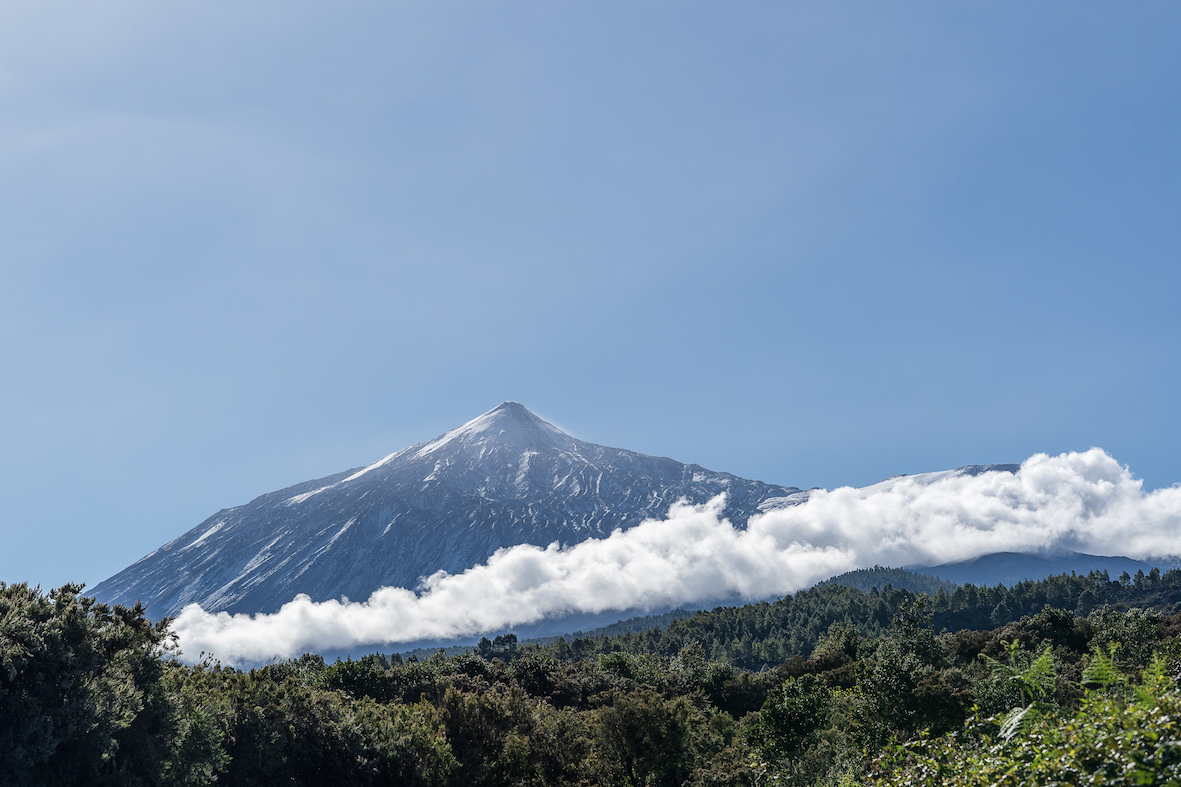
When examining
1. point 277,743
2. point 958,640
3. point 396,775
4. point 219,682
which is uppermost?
point 219,682

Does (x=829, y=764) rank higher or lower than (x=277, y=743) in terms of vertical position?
lower

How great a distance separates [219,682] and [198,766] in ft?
27.5

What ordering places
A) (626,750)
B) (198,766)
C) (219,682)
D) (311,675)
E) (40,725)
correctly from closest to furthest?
(40,725) < (198,766) < (219,682) < (626,750) < (311,675)

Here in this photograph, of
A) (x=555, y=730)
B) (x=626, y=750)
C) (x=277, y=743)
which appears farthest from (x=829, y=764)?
(x=277, y=743)

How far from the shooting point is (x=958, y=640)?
295ft

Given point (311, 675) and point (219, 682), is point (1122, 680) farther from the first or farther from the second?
point (311, 675)

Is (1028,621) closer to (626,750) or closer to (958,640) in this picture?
(958,640)

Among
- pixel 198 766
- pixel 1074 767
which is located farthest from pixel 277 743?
pixel 1074 767

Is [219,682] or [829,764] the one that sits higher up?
[219,682]

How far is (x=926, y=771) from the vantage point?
32.8ft

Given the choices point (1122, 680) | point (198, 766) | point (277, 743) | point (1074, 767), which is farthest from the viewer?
point (277, 743)

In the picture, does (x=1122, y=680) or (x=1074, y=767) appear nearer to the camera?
(x=1074, y=767)

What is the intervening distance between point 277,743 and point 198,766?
4900 mm

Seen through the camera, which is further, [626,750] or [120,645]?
[626,750]
